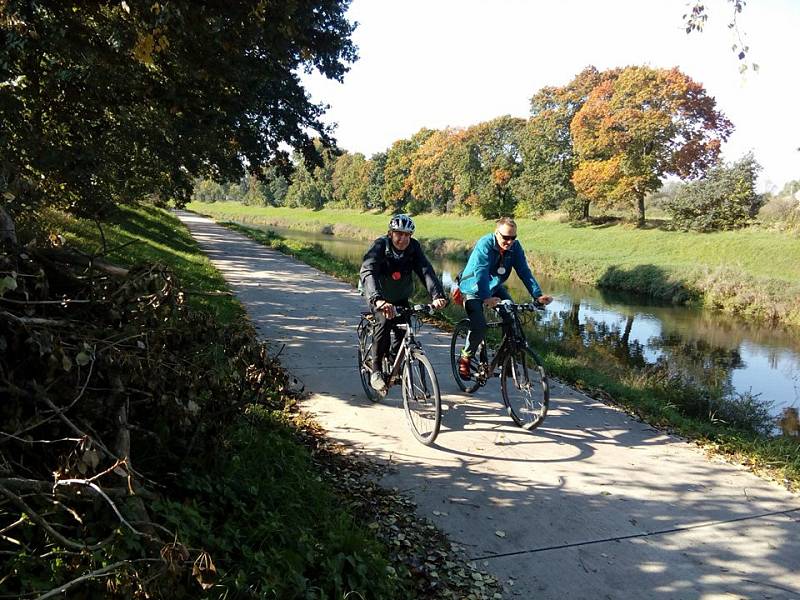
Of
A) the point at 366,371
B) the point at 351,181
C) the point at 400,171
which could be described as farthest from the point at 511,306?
the point at 351,181

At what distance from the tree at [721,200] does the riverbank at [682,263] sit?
1538 millimetres

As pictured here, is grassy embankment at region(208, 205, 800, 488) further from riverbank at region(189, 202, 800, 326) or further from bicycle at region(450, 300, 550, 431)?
riverbank at region(189, 202, 800, 326)

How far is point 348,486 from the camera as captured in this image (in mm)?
3889

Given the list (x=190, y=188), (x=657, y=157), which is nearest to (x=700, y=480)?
(x=190, y=188)

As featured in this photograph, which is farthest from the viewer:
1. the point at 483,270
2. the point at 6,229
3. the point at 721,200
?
the point at 721,200

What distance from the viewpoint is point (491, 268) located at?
5.59 meters

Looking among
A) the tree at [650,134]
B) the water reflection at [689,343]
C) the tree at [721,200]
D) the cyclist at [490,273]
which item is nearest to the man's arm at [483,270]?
the cyclist at [490,273]

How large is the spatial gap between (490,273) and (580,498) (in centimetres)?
245

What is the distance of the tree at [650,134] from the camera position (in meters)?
34.6

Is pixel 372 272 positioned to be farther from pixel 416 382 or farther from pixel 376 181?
pixel 376 181

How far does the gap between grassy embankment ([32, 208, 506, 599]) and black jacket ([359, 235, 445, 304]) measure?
5.79 feet

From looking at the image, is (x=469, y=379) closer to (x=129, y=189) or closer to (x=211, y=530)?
(x=211, y=530)

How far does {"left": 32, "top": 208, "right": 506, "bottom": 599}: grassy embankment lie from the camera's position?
2.47 metres

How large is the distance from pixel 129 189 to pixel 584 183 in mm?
35150
